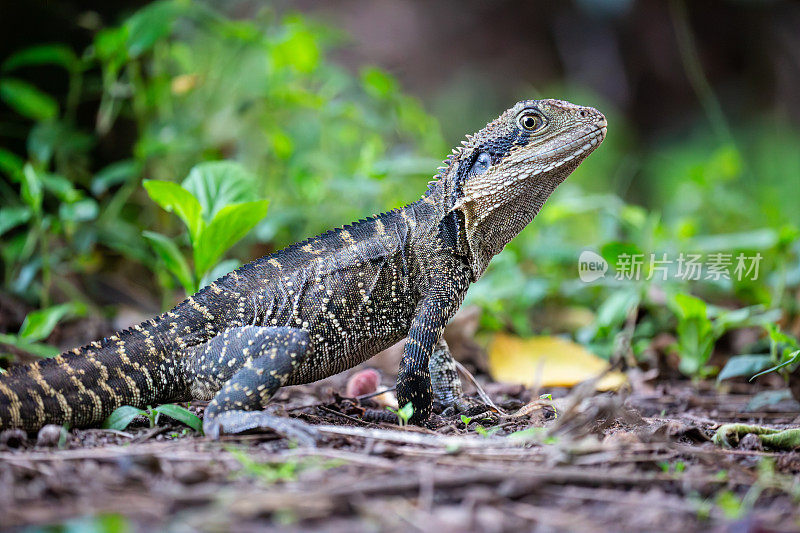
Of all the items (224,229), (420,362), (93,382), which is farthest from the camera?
(224,229)

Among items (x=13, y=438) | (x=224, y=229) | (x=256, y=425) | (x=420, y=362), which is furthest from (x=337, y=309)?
(x=13, y=438)

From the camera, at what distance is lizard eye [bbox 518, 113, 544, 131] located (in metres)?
5.12

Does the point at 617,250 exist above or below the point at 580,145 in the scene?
below

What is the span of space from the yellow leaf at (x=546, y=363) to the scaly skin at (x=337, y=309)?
4.10 ft

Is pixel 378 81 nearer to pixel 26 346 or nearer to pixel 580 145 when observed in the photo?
pixel 580 145

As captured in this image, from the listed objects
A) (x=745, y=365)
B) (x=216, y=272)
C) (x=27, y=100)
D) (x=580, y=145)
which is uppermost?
(x=27, y=100)

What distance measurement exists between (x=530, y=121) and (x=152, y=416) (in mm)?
3522

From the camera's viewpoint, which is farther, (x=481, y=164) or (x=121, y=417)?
(x=481, y=164)

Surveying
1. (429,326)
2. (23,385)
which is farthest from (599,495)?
(23,385)

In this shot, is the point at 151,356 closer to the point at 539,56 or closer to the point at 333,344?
the point at 333,344

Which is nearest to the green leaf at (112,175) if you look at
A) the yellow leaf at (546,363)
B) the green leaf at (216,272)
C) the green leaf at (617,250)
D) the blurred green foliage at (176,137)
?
the blurred green foliage at (176,137)

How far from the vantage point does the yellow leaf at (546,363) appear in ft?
20.8

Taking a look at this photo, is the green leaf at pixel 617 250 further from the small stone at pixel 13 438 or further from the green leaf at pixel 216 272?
the small stone at pixel 13 438

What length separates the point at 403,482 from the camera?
2.92 metres
